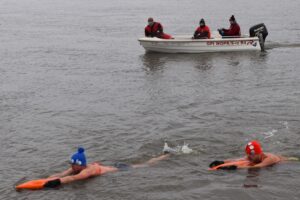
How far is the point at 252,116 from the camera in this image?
50.5 ft

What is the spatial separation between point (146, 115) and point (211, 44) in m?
11.5

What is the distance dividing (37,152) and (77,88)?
7.03 metres

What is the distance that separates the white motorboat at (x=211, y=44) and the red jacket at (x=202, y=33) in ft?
0.92

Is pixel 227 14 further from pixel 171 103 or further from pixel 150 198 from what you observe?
pixel 150 198

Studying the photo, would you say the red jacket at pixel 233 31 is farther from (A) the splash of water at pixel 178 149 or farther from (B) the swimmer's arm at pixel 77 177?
(B) the swimmer's arm at pixel 77 177

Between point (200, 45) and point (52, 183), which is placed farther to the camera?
point (200, 45)

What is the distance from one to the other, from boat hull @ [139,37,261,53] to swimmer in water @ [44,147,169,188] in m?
15.0

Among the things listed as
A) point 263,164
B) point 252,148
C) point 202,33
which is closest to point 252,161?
point 263,164

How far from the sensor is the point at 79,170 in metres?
10.9

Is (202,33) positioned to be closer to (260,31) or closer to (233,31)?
(233,31)

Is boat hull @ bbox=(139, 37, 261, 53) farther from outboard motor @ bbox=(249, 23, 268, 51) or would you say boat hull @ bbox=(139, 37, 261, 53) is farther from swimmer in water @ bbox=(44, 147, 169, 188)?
swimmer in water @ bbox=(44, 147, 169, 188)

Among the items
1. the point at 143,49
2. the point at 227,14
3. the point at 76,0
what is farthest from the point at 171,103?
the point at 76,0

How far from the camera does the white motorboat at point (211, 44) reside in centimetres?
2603

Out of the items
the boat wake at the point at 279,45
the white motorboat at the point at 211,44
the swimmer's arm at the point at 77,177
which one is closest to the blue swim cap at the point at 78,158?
the swimmer's arm at the point at 77,177
